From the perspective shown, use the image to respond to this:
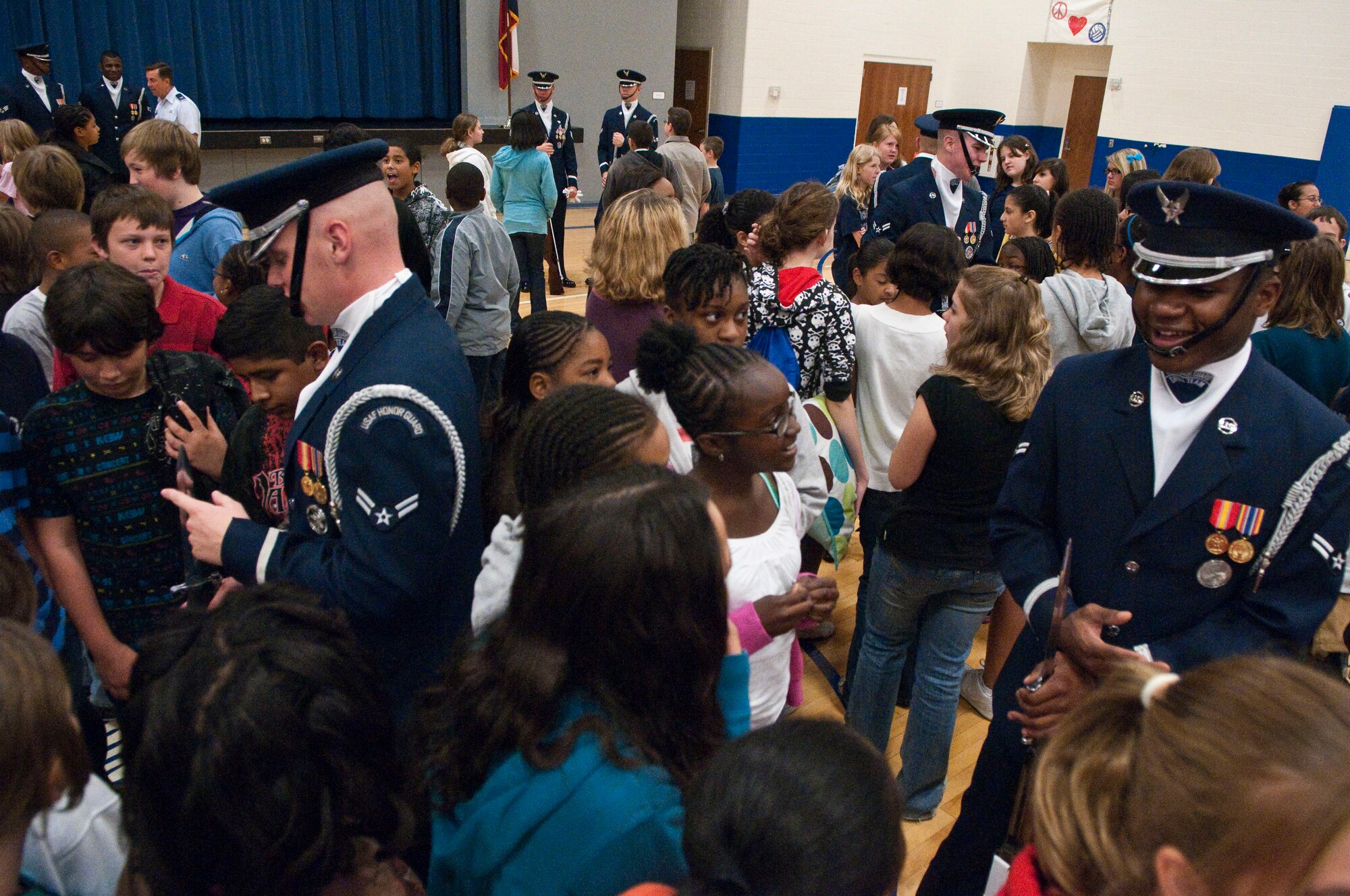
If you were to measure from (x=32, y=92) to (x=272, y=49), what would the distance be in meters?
2.56

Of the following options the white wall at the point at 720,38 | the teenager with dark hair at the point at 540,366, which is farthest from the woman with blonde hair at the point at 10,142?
the white wall at the point at 720,38

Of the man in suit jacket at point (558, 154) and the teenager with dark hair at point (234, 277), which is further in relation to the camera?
the man in suit jacket at point (558, 154)

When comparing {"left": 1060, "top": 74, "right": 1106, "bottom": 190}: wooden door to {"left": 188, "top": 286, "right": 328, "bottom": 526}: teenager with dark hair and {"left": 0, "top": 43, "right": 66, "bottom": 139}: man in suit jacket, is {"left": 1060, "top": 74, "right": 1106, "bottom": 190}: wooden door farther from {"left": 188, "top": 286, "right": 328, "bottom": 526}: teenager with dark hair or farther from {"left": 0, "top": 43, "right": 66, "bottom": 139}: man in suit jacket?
{"left": 188, "top": 286, "right": 328, "bottom": 526}: teenager with dark hair

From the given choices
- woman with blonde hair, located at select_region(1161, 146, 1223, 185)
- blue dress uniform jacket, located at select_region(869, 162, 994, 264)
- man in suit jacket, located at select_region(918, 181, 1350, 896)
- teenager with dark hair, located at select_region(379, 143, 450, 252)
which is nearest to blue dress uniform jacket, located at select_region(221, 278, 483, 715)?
man in suit jacket, located at select_region(918, 181, 1350, 896)

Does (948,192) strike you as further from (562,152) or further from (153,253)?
(562,152)

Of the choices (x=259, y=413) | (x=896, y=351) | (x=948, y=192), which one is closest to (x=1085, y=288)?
(x=896, y=351)

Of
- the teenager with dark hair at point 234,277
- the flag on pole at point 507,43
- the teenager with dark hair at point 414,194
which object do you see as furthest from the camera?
the flag on pole at point 507,43

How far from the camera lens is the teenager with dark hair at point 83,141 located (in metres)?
5.75

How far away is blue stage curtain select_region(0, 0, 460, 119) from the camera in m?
8.58

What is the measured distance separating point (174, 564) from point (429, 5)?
1007 cm

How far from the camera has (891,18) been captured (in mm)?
13859

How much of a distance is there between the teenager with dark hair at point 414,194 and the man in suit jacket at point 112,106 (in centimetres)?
453

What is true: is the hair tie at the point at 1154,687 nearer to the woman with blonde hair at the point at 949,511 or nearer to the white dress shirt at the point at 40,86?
the woman with blonde hair at the point at 949,511

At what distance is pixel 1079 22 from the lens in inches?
535
